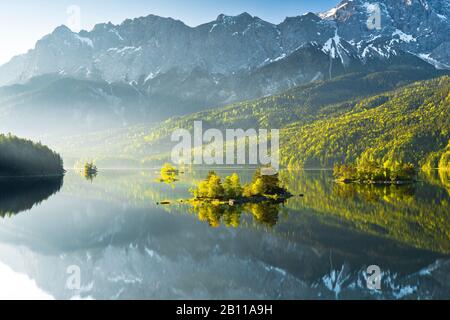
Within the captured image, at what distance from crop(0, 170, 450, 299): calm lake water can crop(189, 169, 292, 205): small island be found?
9.72 meters

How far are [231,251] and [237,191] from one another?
189 feet

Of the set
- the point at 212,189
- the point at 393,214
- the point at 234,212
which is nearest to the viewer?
the point at 393,214

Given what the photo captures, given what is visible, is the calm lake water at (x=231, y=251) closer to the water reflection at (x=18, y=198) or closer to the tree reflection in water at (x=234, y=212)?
the tree reflection in water at (x=234, y=212)

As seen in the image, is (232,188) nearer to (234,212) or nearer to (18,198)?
(234,212)

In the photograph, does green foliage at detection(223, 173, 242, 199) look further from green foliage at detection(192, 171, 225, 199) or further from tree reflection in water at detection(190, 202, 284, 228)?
tree reflection in water at detection(190, 202, 284, 228)

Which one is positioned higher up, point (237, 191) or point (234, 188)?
point (234, 188)

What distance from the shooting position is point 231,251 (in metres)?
68.9

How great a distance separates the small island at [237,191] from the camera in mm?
124250

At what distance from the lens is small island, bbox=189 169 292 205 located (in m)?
124

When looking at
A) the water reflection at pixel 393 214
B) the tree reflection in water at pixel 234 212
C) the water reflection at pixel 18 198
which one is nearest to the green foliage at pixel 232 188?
the tree reflection in water at pixel 234 212

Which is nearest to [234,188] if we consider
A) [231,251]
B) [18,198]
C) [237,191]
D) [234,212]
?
[237,191]

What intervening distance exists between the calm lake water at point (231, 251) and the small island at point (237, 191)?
31.9 feet

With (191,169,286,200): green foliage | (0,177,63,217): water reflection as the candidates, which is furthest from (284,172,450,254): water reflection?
(0,177,63,217): water reflection
